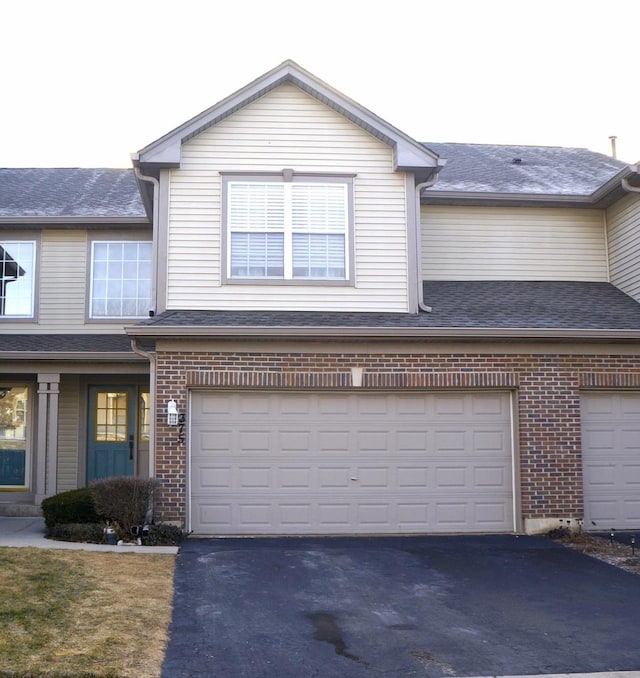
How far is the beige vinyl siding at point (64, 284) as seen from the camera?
14242mm

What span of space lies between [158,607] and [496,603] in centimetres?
327

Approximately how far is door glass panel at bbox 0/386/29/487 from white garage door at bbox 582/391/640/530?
33.3ft

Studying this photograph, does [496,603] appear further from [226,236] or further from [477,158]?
[477,158]

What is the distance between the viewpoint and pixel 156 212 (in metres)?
11.8

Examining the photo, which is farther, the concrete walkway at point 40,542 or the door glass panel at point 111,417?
the door glass panel at point 111,417

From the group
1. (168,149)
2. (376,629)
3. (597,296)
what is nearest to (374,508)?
(376,629)

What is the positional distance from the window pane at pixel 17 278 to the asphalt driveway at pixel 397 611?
674cm

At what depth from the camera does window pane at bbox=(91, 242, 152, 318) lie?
1436cm

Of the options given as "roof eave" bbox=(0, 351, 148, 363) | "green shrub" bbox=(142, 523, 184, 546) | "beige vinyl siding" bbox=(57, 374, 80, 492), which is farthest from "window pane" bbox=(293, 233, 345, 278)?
"beige vinyl siding" bbox=(57, 374, 80, 492)

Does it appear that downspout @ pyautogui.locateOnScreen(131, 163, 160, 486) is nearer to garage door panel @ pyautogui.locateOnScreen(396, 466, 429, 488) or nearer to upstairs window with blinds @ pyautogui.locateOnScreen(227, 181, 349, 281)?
upstairs window with blinds @ pyautogui.locateOnScreen(227, 181, 349, 281)

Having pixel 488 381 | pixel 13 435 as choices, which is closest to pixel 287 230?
pixel 488 381

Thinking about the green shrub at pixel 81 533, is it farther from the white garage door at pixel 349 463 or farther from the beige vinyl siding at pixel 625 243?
the beige vinyl siding at pixel 625 243

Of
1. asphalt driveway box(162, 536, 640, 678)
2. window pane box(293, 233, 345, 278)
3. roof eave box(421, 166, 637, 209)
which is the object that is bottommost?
asphalt driveway box(162, 536, 640, 678)

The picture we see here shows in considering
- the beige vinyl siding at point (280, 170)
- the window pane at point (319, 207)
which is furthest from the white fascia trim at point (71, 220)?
the window pane at point (319, 207)
